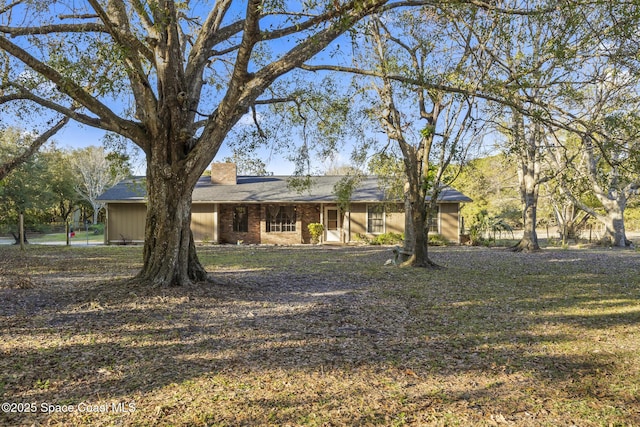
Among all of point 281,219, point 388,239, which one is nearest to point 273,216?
point 281,219

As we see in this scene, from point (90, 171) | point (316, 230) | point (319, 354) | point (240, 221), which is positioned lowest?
point (319, 354)

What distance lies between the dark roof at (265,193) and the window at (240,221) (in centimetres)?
102

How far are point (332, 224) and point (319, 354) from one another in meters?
18.2

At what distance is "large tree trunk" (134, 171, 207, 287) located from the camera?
7.59 metres

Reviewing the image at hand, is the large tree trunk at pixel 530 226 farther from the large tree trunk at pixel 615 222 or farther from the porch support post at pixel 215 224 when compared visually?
the porch support post at pixel 215 224

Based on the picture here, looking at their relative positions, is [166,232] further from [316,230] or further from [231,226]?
[231,226]

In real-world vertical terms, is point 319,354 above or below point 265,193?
below

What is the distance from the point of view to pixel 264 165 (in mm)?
11586

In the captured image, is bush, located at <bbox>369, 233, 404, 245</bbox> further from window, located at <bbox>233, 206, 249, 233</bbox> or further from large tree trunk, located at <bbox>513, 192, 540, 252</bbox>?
window, located at <bbox>233, 206, 249, 233</bbox>

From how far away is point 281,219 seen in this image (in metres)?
22.4

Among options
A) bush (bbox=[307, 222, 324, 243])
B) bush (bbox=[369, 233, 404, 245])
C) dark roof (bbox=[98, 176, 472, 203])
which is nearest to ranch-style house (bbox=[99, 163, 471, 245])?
dark roof (bbox=[98, 176, 472, 203])

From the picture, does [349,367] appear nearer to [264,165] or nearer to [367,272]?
[367,272]

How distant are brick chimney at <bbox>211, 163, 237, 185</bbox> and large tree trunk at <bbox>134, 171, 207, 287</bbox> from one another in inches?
654

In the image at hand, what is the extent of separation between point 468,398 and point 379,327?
7.50ft
